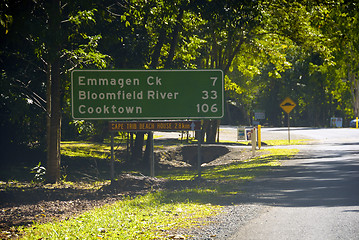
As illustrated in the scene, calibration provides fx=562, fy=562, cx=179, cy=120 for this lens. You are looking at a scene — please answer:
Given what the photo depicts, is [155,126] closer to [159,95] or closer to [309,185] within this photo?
[159,95]

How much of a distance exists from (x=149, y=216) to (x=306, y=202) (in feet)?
11.5

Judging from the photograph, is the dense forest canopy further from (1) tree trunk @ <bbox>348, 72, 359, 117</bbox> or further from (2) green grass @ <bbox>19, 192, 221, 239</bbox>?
(1) tree trunk @ <bbox>348, 72, 359, 117</bbox>

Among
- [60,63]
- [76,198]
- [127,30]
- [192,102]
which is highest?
[127,30]

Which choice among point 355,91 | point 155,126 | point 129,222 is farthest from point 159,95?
point 355,91

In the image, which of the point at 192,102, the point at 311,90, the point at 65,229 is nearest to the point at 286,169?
the point at 192,102

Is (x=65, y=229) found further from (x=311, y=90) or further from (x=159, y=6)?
(x=311, y=90)

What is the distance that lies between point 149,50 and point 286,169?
8.27 metres

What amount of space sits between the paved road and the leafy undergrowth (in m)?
0.97

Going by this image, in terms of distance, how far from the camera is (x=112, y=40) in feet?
61.0

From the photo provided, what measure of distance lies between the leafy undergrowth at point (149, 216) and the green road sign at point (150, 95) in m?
2.16

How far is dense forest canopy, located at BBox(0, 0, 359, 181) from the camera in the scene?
15625 mm

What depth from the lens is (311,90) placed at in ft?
266

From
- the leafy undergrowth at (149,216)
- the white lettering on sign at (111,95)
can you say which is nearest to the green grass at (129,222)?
the leafy undergrowth at (149,216)

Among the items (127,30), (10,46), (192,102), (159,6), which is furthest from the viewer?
(127,30)
